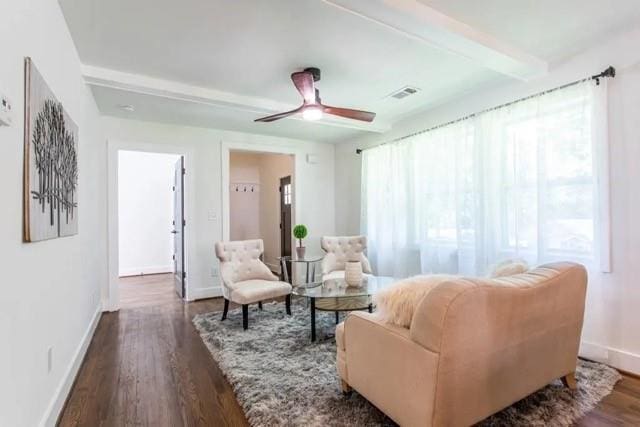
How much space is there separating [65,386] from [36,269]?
3.22 ft

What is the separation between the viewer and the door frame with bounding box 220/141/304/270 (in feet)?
15.9

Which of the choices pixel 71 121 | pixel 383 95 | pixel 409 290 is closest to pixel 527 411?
pixel 409 290

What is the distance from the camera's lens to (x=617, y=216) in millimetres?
2469

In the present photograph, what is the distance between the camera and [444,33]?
2236mm

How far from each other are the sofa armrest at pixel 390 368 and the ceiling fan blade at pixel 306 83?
193 centimetres

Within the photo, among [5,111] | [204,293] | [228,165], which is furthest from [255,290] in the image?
[5,111]

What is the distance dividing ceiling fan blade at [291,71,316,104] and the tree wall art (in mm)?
1679

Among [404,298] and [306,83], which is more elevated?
[306,83]

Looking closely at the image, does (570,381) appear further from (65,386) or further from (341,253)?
(65,386)

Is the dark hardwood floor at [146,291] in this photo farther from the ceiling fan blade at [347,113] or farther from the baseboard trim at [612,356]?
the baseboard trim at [612,356]

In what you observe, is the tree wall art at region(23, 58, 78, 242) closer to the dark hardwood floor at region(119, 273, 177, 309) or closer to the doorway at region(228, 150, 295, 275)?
the dark hardwood floor at region(119, 273, 177, 309)

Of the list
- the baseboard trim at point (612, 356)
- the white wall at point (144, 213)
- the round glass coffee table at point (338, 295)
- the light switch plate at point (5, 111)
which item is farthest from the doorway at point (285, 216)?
the light switch plate at point (5, 111)

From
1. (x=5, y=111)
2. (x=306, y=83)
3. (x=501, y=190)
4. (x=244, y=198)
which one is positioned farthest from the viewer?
(x=244, y=198)

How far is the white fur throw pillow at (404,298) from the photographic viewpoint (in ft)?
5.24
